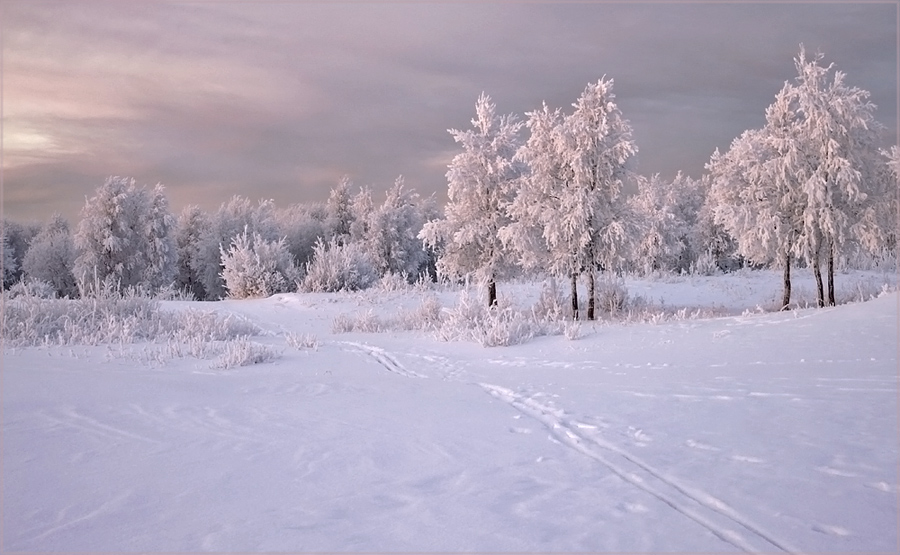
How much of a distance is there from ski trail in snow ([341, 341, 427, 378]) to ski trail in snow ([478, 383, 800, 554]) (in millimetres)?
3493

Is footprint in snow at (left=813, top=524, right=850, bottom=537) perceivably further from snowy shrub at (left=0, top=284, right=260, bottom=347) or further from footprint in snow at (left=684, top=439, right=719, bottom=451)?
snowy shrub at (left=0, top=284, right=260, bottom=347)

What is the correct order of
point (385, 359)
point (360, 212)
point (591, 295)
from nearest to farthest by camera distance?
point (385, 359)
point (591, 295)
point (360, 212)

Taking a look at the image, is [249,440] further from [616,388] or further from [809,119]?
[809,119]

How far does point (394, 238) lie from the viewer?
39.6m

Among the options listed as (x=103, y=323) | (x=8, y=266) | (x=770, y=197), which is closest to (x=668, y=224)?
(x=770, y=197)

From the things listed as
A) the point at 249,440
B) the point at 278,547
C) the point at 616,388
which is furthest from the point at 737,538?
the point at 616,388

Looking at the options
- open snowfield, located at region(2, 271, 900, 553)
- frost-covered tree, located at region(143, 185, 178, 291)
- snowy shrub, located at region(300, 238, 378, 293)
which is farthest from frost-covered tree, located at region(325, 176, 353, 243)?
open snowfield, located at region(2, 271, 900, 553)

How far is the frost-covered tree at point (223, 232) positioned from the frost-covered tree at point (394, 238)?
7277mm

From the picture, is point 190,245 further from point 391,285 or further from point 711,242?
point 711,242

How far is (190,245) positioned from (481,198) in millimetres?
29624

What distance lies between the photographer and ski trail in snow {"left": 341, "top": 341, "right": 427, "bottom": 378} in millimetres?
8562

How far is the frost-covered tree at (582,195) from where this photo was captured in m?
17.4

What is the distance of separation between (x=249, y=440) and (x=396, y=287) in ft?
64.1

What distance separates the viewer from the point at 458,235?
755 inches
